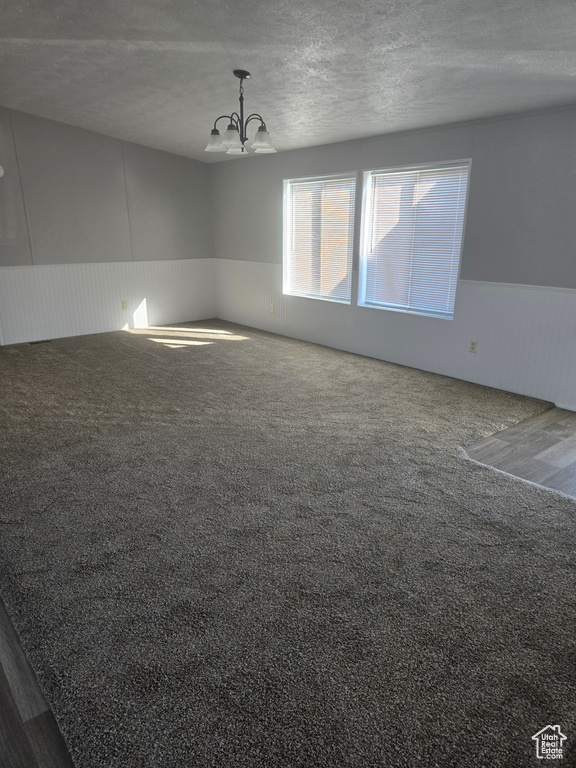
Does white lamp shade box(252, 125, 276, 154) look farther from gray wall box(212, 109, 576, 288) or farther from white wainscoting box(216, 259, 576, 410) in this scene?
white wainscoting box(216, 259, 576, 410)

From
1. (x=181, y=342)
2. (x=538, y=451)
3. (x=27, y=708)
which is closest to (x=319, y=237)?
(x=181, y=342)

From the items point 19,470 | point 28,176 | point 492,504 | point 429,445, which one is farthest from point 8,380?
point 492,504

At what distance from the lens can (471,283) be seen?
445cm

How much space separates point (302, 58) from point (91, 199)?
12.9 feet

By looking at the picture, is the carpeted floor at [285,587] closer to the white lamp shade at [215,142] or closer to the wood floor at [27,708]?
the wood floor at [27,708]

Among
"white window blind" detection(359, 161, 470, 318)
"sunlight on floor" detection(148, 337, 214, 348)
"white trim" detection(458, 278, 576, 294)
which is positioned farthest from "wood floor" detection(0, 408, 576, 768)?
"sunlight on floor" detection(148, 337, 214, 348)

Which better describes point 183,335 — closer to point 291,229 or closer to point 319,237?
point 291,229

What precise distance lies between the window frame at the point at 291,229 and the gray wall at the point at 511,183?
0.21 meters

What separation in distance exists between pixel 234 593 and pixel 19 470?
1.71 m

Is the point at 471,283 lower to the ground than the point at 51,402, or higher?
higher

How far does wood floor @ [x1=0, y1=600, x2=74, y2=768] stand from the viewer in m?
1.35

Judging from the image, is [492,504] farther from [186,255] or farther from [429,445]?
[186,255]

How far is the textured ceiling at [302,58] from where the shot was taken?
2.54 metres

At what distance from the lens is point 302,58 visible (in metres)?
3.22
